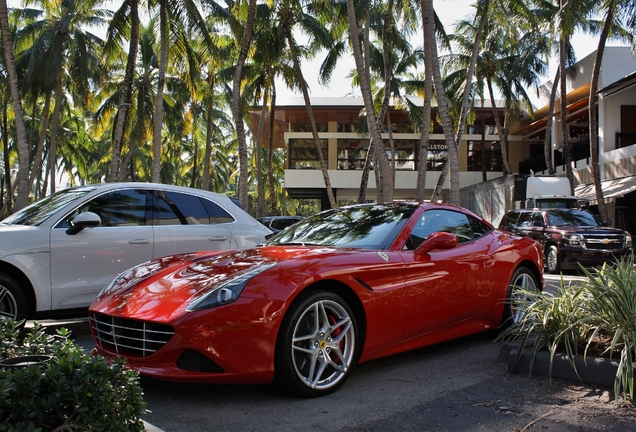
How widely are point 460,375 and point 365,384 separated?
0.81m

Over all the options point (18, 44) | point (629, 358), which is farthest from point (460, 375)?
point (18, 44)

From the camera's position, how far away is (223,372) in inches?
134

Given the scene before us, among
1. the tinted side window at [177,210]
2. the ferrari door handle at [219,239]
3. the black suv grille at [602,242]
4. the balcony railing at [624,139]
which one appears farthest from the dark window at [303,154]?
the ferrari door handle at [219,239]

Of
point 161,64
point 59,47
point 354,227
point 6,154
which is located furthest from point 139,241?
point 6,154

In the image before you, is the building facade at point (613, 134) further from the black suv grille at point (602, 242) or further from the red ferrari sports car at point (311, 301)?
the red ferrari sports car at point (311, 301)

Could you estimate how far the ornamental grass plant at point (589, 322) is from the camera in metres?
3.96

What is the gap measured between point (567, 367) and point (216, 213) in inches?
166

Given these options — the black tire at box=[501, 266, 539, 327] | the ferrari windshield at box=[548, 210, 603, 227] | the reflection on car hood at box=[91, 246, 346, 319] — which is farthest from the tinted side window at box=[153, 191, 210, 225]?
the ferrari windshield at box=[548, 210, 603, 227]

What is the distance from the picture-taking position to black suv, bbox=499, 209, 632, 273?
1395 cm

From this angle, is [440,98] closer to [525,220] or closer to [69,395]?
[525,220]

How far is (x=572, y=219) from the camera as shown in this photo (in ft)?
Answer: 50.0

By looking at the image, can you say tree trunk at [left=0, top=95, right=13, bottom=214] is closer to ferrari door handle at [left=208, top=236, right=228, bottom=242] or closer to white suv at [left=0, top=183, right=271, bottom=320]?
white suv at [left=0, top=183, right=271, bottom=320]

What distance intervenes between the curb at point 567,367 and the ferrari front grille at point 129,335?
8.79 feet

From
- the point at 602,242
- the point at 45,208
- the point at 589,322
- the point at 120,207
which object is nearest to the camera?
the point at 589,322
